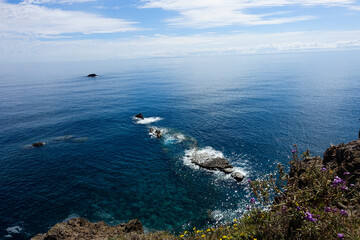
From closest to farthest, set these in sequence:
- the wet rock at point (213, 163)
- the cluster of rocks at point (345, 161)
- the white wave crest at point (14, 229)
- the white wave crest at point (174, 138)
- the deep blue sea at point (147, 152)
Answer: the cluster of rocks at point (345, 161)
the white wave crest at point (14, 229)
the deep blue sea at point (147, 152)
the wet rock at point (213, 163)
the white wave crest at point (174, 138)

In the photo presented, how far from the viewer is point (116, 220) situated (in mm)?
28125

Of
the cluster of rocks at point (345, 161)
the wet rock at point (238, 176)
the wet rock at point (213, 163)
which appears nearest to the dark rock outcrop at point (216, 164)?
the wet rock at point (213, 163)

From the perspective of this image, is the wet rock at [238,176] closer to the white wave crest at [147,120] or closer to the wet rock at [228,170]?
the wet rock at [228,170]

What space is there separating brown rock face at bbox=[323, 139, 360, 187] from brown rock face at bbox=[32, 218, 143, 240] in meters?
23.7

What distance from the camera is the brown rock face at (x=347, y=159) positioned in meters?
19.2

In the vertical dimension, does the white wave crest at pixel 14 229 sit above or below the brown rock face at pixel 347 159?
below

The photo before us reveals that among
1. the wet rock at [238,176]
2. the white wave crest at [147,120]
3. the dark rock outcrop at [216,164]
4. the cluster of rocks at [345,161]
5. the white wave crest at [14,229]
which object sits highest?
the cluster of rocks at [345,161]

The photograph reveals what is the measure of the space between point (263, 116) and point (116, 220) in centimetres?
5630

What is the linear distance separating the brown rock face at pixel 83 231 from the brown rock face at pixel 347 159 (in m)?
23.7

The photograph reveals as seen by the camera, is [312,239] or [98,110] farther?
[98,110]

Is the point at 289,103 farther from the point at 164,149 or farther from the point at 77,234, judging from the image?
the point at 77,234

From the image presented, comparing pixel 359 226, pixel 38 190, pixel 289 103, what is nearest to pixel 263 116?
pixel 289 103

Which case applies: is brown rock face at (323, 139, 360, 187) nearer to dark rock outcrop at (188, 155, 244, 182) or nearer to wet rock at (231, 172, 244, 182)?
wet rock at (231, 172, 244, 182)

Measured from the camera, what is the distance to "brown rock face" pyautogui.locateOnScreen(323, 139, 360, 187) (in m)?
19.2
